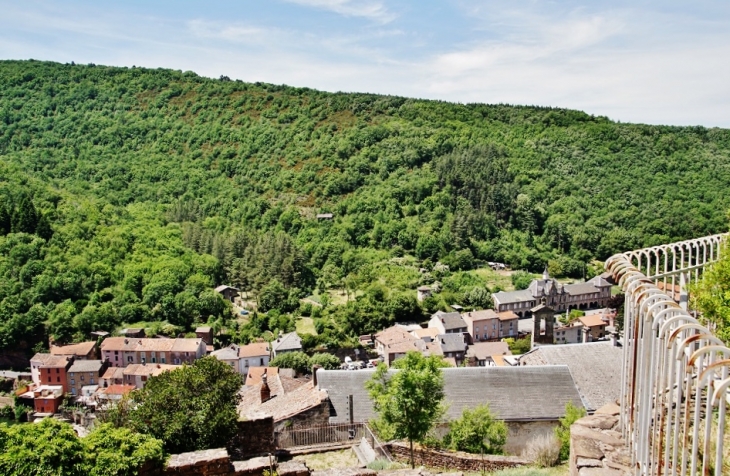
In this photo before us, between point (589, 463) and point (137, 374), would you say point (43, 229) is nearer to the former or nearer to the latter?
point (137, 374)

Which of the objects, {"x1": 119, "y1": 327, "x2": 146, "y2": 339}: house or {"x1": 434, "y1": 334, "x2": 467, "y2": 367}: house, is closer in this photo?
{"x1": 434, "y1": 334, "x2": 467, "y2": 367}: house

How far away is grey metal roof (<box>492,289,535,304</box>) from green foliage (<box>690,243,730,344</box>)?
51753 millimetres

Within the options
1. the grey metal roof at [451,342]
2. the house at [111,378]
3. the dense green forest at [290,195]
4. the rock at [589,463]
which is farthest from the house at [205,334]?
the rock at [589,463]

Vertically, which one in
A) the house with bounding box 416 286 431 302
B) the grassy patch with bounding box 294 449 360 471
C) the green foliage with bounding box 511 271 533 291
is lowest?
the house with bounding box 416 286 431 302

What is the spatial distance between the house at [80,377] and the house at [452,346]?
25772 millimetres

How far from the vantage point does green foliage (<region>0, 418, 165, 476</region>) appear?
7.57 m

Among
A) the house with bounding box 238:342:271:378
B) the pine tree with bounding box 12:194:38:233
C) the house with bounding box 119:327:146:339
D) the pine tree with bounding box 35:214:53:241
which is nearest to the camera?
the house with bounding box 238:342:271:378

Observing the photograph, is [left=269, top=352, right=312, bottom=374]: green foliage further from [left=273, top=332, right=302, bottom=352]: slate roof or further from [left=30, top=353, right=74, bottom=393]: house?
[left=30, top=353, right=74, bottom=393]: house

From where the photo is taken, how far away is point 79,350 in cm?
4497

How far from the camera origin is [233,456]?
10.5 m

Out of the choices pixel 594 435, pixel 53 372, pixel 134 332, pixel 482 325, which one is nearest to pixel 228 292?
pixel 134 332

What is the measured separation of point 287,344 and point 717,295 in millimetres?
42053

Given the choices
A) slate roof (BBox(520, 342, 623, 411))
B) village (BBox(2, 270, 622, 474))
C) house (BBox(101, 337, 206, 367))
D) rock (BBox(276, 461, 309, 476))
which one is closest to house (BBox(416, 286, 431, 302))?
village (BBox(2, 270, 622, 474))

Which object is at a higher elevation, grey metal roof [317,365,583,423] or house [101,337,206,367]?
grey metal roof [317,365,583,423]
